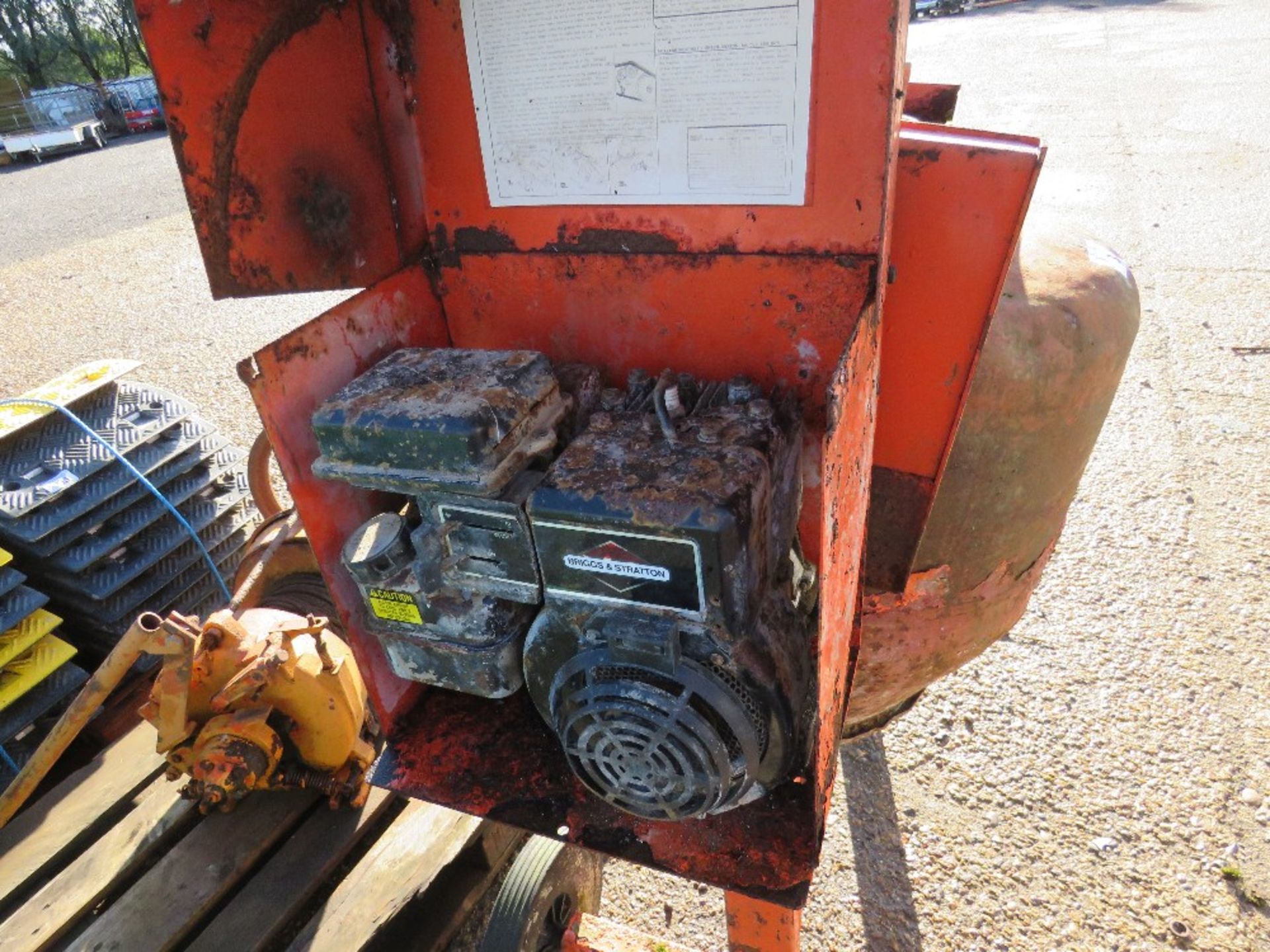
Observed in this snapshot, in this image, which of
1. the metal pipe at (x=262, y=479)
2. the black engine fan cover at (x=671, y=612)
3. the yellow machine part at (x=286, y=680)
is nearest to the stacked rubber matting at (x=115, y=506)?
the metal pipe at (x=262, y=479)

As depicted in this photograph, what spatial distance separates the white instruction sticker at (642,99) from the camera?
3.77ft

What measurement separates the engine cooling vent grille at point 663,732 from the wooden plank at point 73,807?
5.42ft

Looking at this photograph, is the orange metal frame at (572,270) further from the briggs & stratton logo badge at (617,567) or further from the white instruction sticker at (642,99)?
the briggs & stratton logo badge at (617,567)

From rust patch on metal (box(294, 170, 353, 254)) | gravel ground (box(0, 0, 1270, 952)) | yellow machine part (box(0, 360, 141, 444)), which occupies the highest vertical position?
rust patch on metal (box(294, 170, 353, 254))

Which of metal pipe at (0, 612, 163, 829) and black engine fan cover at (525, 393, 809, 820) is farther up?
black engine fan cover at (525, 393, 809, 820)

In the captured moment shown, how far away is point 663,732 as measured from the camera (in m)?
1.09

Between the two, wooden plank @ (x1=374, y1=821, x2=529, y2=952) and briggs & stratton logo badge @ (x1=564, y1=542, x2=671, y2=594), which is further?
wooden plank @ (x1=374, y1=821, x2=529, y2=952)

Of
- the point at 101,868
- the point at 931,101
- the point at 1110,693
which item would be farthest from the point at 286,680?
the point at 1110,693

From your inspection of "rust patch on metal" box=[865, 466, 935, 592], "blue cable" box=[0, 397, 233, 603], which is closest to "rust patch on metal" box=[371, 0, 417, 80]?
"rust patch on metal" box=[865, 466, 935, 592]

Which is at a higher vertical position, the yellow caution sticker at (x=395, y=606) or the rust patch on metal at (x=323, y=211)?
the rust patch on metal at (x=323, y=211)

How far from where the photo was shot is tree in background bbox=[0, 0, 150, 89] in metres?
20.5

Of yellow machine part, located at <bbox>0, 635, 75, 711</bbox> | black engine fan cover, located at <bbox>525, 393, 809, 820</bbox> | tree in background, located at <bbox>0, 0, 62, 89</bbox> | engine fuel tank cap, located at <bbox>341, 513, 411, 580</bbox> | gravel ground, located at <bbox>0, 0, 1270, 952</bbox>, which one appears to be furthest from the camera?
tree in background, located at <bbox>0, 0, 62, 89</bbox>

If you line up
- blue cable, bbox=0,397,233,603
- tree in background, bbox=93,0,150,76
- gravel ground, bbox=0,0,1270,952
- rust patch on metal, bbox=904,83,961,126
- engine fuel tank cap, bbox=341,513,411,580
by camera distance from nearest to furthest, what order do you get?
engine fuel tank cap, bbox=341,513,411,580
rust patch on metal, bbox=904,83,961,126
gravel ground, bbox=0,0,1270,952
blue cable, bbox=0,397,233,603
tree in background, bbox=93,0,150,76

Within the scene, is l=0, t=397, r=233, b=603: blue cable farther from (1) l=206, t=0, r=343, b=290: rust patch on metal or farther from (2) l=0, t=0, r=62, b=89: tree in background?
(2) l=0, t=0, r=62, b=89: tree in background
